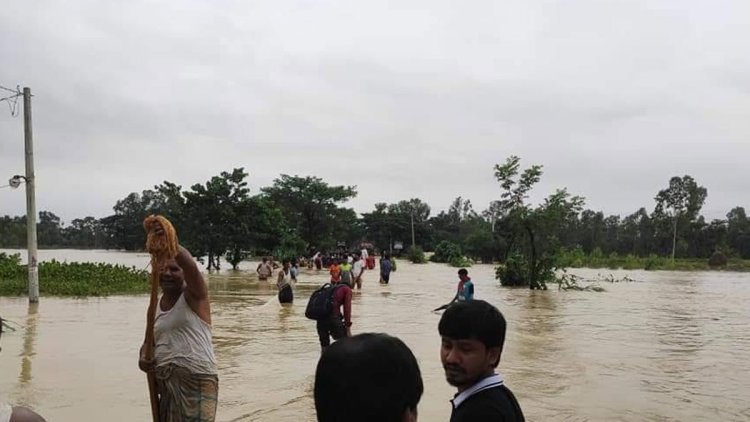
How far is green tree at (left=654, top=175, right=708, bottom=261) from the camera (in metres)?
76.1

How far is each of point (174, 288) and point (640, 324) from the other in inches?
610

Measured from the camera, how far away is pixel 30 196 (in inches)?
688

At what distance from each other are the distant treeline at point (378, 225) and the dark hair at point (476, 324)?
25.7m

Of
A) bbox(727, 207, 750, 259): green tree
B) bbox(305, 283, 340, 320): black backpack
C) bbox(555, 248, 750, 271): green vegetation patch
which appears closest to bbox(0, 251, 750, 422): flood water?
bbox(305, 283, 340, 320): black backpack

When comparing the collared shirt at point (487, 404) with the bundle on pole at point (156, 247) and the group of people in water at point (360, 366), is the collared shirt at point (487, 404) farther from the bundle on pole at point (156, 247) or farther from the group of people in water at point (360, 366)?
the bundle on pole at point (156, 247)

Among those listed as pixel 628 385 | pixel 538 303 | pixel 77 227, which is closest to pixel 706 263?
pixel 538 303

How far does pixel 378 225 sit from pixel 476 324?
8188cm

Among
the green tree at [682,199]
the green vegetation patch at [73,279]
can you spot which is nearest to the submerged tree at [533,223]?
the green vegetation patch at [73,279]

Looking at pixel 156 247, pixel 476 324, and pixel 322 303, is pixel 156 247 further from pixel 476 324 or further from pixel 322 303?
pixel 322 303

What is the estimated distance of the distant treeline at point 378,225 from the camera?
29047 millimetres

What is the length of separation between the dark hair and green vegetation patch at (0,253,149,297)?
20690 mm

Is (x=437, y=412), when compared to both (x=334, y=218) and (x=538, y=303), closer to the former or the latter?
(x=538, y=303)

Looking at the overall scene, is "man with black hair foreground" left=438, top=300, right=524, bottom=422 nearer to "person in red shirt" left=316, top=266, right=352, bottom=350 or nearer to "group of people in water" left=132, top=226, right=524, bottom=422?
"group of people in water" left=132, top=226, right=524, bottom=422

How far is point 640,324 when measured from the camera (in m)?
16.9
